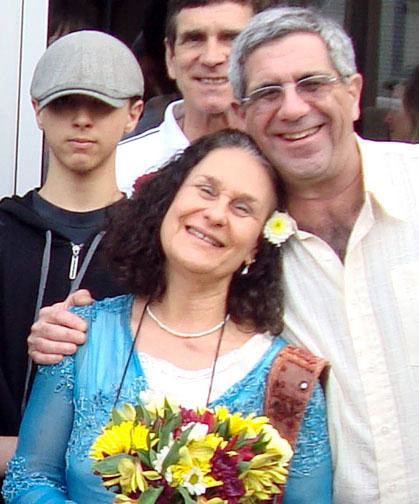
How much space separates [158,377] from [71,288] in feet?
1.46

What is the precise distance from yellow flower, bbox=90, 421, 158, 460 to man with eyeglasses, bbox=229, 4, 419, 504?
1.63 ft

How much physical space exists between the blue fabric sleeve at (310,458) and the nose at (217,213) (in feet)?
1.28

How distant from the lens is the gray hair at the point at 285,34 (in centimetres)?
268

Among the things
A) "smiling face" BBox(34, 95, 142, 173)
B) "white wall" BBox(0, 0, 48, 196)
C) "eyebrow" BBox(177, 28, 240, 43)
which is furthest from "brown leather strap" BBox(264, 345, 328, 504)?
"white wall" BBox(0, 0, 48, 196)

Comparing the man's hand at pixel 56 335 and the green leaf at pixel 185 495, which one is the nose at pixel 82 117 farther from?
the green leaf at pixel 185 495

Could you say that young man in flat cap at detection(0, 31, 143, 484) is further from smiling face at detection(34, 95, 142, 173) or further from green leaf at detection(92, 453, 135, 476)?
green leaf at detection(92, 453, 135, 476)

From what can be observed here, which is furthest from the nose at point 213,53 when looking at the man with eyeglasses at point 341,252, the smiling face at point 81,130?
the man with eyeglasses at point 341,252

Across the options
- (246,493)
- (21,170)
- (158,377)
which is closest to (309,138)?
(158,377)

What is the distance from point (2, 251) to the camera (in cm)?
285

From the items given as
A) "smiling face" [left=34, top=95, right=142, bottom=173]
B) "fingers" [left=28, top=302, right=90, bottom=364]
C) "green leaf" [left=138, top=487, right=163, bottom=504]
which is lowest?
"green leaf" [left=138, top=487, right=163, bottom=504]

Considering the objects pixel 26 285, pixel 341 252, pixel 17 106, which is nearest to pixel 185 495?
pixel 341 252

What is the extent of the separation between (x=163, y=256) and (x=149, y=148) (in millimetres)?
1118

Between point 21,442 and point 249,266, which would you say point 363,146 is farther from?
point 21,442

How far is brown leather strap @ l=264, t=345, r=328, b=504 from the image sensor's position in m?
2.44
